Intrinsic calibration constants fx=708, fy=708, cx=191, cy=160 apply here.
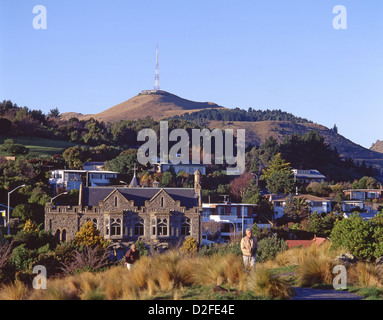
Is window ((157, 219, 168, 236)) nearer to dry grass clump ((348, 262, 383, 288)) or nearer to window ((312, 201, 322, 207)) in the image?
window ((312, 201, 322, 207))

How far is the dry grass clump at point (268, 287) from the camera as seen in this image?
1820cm

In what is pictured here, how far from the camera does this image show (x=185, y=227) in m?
63.4

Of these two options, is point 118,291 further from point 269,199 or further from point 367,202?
point 367,202

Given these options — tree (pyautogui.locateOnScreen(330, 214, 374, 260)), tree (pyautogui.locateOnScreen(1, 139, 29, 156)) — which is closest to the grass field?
tree (pyautogui.locateOnScreen(1, 139, 29, 156))

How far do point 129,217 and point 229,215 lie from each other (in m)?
14.4

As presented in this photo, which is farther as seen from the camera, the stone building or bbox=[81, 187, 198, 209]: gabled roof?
bbox=[81, 187, 198, 209]: gabled roof

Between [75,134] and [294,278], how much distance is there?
95.4 m

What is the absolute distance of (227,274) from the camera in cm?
2005

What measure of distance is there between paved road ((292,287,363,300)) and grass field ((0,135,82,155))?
77.7 metres

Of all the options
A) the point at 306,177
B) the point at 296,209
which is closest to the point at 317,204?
the point at 296,209

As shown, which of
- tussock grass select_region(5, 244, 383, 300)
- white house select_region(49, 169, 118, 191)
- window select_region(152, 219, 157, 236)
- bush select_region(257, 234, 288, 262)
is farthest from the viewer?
white house select_region(49, 169, 118, 191)

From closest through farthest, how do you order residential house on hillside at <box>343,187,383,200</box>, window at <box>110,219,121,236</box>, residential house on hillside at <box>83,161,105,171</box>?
window at <box>110,219,121,236</box>
residential house on hillside at <box>83,161,105,171</box>
residential house on hillside at <box>343,187,383,200</box>

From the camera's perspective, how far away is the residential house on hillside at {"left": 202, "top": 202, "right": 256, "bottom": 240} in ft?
235

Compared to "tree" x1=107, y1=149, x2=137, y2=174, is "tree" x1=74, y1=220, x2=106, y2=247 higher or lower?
Answer: "tree" x1=107, y1=149, x2=137, y2=174
